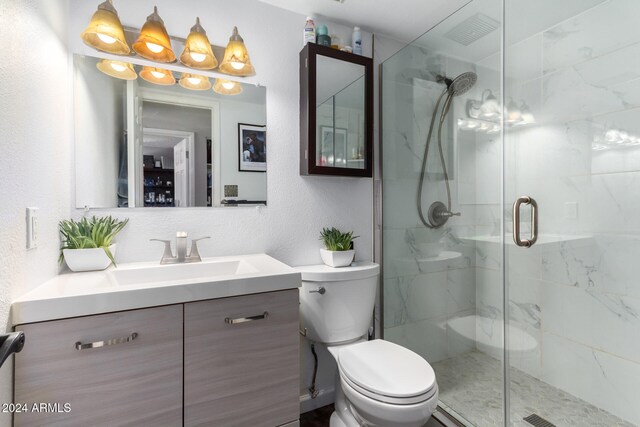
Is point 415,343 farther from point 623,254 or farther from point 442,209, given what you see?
point 623,254

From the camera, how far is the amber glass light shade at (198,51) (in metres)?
1.43

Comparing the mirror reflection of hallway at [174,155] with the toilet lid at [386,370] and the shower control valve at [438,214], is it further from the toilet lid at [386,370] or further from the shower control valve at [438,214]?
the shower control valve at [438,214]

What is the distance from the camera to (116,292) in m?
0.93

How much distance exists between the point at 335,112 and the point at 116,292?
4.50 ft

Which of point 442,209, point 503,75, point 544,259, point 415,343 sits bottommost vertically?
point 415,343

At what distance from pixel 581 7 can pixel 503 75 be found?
0.39 meters

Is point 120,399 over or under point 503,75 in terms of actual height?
under

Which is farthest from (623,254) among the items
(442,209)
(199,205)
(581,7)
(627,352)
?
(199,205)

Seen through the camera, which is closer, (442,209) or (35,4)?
(35,4)

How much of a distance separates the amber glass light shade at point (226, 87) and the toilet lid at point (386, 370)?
55.1 inches

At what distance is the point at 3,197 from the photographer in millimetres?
809

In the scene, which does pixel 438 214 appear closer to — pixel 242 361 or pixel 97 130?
pixel 242 361

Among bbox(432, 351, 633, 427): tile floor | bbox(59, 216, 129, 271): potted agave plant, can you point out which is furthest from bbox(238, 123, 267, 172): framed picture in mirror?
bbox(432, 351, 633, 427): tile floor

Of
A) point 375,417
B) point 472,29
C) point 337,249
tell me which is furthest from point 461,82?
point 375,417
